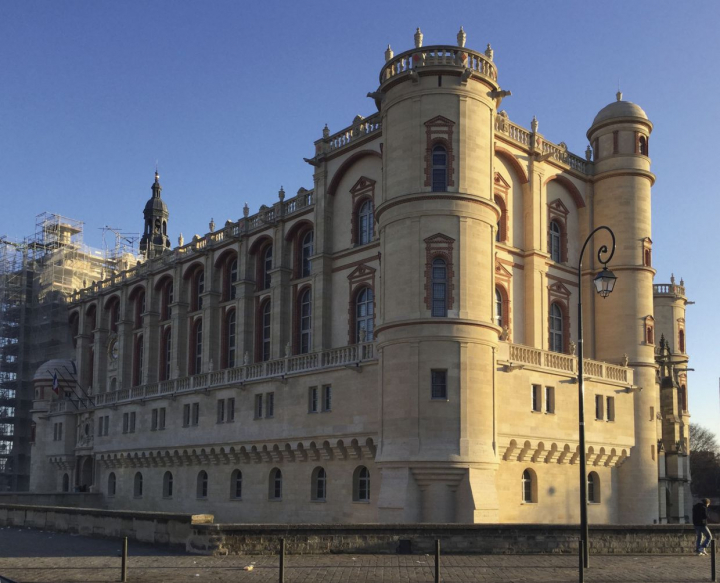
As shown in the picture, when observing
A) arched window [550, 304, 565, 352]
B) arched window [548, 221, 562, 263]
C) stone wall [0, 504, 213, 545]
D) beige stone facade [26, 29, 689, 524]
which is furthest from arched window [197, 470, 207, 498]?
arched window [548, 221, 562, 263]

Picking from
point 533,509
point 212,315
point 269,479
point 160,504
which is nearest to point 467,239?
point 533,509

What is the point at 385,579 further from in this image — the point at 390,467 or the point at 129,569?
the point at 390,467

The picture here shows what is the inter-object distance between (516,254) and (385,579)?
29.3m

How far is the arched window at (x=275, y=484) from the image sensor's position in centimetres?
4856

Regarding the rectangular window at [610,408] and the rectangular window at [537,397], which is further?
the rectangular window at [610,408]

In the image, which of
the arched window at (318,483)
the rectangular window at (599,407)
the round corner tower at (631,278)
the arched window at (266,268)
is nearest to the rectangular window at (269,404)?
the arched window at (318,483)

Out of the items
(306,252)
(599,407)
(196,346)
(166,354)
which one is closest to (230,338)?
(196,346)

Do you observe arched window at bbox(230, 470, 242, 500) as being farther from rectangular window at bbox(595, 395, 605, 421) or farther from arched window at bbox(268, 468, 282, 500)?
rectangular window at bbox(595, 395, 605, 421)

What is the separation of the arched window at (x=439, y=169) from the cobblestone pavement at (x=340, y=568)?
1860 cm

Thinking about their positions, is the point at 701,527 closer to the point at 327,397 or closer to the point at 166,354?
the point at 327,397

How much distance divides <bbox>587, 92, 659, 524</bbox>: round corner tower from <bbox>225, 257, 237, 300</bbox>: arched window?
25.0 meters

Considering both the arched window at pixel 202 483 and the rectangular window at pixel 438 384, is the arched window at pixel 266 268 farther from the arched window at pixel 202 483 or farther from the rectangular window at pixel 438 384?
the rectangular window at pixel 438 384

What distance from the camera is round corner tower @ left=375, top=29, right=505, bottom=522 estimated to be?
36.9m

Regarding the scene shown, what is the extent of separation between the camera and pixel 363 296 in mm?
48281
